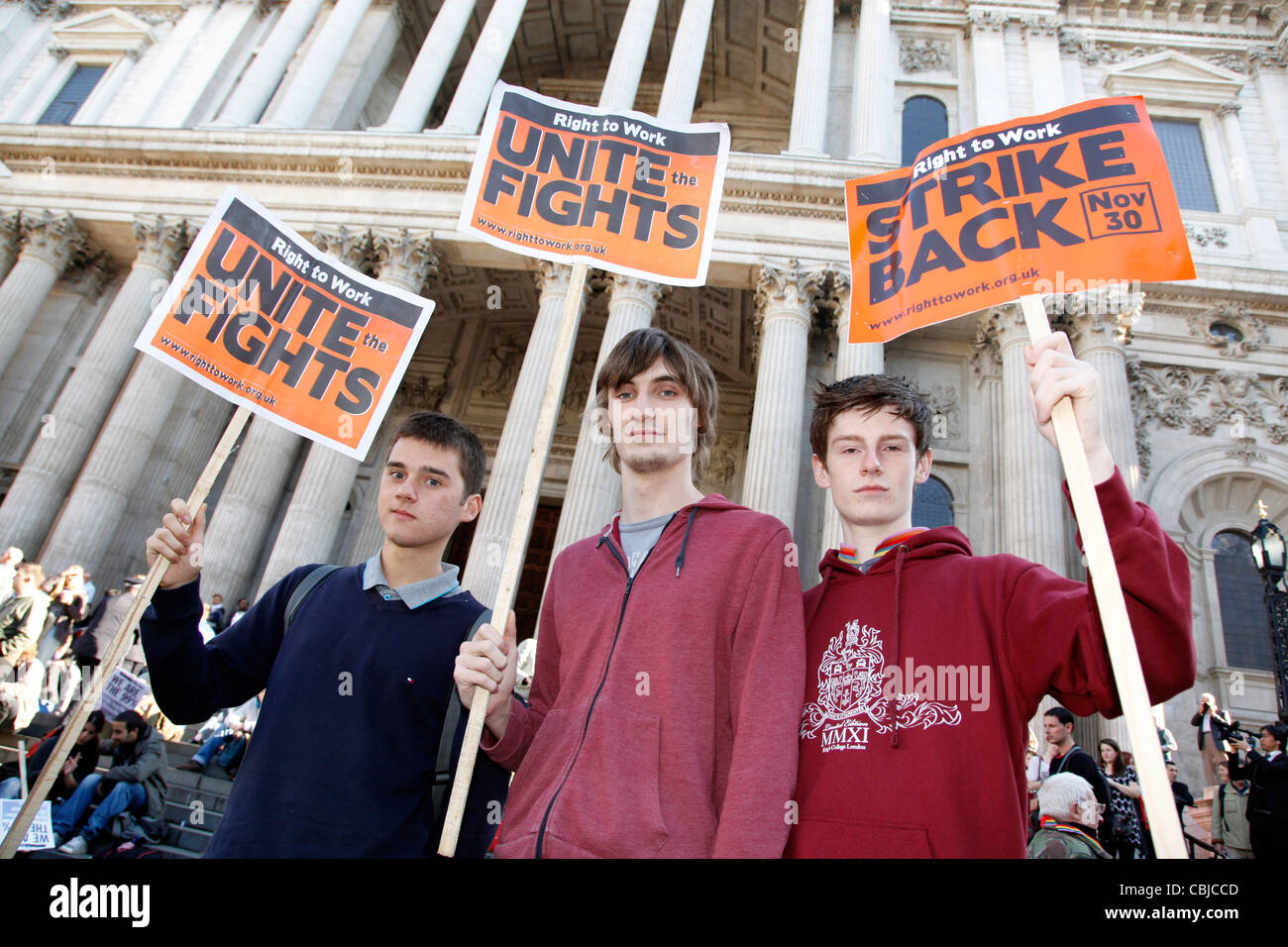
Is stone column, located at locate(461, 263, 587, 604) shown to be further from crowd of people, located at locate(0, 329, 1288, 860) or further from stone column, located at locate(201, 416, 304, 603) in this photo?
crowd of people, located at locate(0, 329, 1288, 860)

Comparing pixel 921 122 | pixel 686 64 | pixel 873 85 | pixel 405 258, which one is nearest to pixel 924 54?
pixel 921 122

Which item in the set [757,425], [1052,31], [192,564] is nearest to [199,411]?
[757,425]

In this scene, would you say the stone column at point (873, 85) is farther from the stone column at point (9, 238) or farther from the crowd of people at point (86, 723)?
the stone column at point (9, 238)

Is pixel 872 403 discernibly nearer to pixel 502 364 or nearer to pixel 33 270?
pixel 502 364

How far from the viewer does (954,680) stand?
250 cm

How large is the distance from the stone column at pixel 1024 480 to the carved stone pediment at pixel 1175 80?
9.33 m

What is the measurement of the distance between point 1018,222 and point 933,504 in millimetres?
13523

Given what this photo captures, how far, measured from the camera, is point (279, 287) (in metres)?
4.52

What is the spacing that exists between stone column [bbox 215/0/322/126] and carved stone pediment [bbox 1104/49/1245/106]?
22.6 m

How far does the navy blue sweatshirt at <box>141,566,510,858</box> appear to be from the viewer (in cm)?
265

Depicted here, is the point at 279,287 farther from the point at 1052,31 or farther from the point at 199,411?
the point at 1052,31

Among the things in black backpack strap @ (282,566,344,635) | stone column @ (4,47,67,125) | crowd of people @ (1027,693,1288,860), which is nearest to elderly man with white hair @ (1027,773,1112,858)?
crowd of people @ (1027,693,1288,860)
